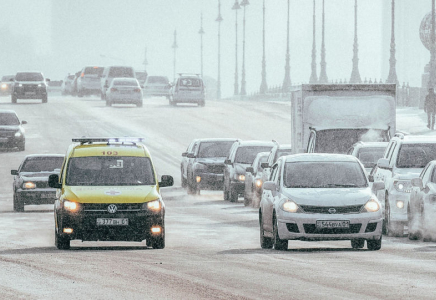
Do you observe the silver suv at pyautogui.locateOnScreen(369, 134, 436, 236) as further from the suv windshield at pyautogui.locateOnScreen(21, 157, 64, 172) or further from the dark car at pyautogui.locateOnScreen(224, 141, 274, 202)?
the suv windshield at pyautogui.locateOnScreen(21, 157, 64, 172)

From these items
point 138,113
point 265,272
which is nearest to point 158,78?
point 138,113

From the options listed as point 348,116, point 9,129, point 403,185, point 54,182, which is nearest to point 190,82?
point 9,129

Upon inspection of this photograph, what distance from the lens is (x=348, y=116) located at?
28.6m

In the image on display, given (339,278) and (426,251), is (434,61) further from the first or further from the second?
(339,278)

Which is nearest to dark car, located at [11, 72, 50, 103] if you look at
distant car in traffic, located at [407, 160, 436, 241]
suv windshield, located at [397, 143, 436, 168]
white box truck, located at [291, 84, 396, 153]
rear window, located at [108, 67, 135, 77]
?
rear window, located at [108, 67, 135, 77]

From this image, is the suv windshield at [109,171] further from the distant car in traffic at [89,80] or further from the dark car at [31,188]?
the distant car in traffic at [89,80]

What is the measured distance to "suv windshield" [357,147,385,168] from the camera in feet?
82.5

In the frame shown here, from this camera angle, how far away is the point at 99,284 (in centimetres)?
1295

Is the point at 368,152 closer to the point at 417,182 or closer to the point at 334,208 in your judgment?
the point at 417,182

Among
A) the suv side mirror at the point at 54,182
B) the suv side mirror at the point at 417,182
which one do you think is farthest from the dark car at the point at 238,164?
the suv side mirror at the point at 54,182

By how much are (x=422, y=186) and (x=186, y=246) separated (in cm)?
389

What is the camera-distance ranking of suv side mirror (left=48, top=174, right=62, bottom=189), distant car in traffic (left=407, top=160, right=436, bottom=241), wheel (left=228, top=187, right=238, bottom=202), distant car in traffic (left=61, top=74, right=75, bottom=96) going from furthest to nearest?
distant car in traffic (left=61, top=74, right=75, bottom=96), wheel (left=228, top=187, right=238, bottom=202), distant car in traffic (left=407, top=160, right=436, bottom=241), suv side mirror (left=48, top=174, right=62, bottom=189)

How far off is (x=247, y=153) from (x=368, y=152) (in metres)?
8.09

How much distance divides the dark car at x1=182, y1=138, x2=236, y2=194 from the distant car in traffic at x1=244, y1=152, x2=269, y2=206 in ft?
10.2
